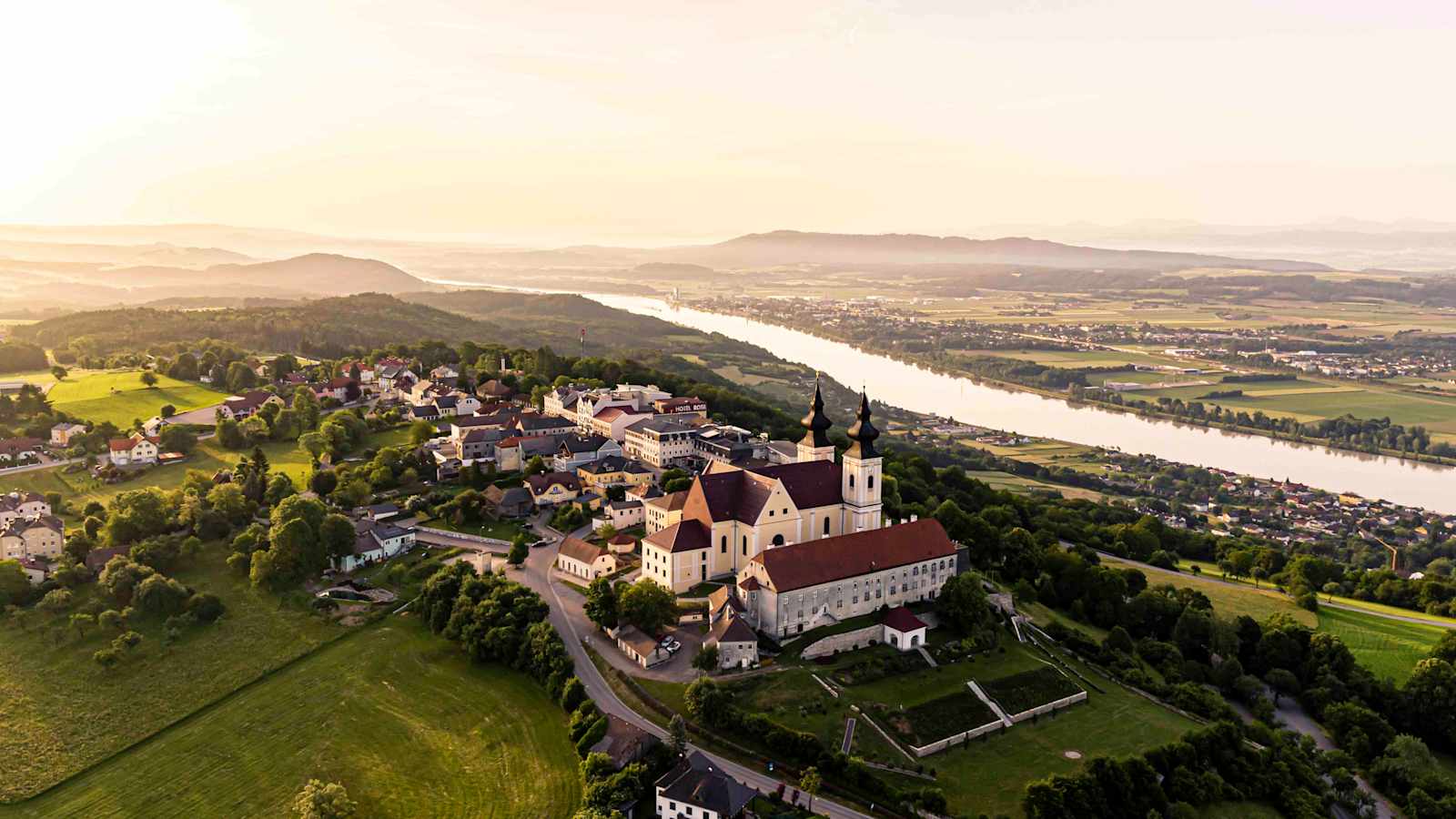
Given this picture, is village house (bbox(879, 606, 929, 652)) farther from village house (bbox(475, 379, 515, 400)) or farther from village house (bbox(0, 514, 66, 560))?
village house (bbox(475, 379, 515, 400))

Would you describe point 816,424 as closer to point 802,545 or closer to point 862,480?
point 862,480

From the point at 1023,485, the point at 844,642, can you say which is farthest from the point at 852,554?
the point at 1023,485

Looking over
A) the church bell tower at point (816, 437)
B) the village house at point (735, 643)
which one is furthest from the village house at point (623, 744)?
the church bell tower at point (816, 437)

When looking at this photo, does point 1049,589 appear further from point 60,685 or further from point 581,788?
point 60,685

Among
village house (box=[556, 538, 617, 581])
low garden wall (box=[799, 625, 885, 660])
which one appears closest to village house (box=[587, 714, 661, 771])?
low garden wall (box=[799, 625, 885, 660])

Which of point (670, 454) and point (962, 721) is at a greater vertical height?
point (670, 454)

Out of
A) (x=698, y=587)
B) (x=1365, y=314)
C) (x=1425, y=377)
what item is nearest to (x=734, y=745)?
(x=698, y=587)

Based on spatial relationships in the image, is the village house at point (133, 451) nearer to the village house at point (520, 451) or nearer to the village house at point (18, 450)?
the village house at point (18, 450)
